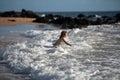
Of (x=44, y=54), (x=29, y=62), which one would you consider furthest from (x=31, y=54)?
(x=29, y=62)

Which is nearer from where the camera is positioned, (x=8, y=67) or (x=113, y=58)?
(x=8, y=67)

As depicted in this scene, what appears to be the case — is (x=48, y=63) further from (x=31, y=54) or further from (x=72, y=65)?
(x=31, y=54)

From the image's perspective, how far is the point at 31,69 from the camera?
7605 mm

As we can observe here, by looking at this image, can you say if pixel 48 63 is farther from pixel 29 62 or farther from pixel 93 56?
pixel 93 56

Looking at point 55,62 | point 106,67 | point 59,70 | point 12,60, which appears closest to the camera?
point 59,70

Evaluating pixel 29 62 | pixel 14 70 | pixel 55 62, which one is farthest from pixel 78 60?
pixel 14 70

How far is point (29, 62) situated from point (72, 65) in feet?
4.45

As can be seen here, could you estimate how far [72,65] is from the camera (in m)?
7.84

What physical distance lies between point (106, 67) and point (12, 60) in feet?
9.76

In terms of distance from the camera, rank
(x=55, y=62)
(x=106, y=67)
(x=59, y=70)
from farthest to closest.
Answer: (x=55, y=62), (x=106, y=67), (x=59, y=70)

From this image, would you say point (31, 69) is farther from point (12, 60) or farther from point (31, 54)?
point (31, 54)

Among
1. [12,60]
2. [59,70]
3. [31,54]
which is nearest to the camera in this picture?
[59,70]

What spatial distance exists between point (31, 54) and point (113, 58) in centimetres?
272

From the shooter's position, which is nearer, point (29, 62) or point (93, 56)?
point (29, 62)
